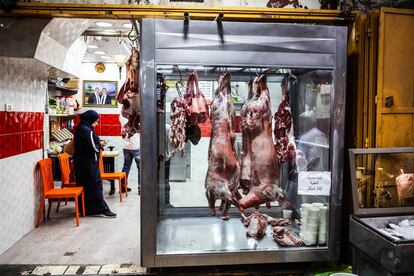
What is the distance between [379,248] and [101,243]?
128 inches

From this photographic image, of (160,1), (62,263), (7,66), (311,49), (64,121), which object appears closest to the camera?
(311,49)

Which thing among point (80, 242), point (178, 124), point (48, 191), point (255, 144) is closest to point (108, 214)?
point (48, 191)

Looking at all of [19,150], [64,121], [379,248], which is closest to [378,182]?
[379,248]

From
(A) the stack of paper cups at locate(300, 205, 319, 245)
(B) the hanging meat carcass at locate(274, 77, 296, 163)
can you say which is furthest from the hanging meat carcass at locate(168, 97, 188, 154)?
(A) the stack of paper cups at locate(300, 205, 319, 245)

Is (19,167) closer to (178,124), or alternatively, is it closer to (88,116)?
(88,116)

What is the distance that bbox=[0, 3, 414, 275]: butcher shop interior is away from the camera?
2.71 meters

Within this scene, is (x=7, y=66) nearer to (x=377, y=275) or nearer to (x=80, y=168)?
(x=80, y=168)

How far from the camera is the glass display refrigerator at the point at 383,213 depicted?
2.15 m

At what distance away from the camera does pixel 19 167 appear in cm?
439

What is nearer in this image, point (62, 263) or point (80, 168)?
point (62, 263)

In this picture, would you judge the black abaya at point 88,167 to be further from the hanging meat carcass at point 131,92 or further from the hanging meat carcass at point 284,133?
the hanging meat carcass at point 284,133

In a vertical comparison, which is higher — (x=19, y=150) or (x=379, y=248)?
(x=19, y=150)

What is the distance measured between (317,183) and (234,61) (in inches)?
48.9

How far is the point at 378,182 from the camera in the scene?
2.93 metres
